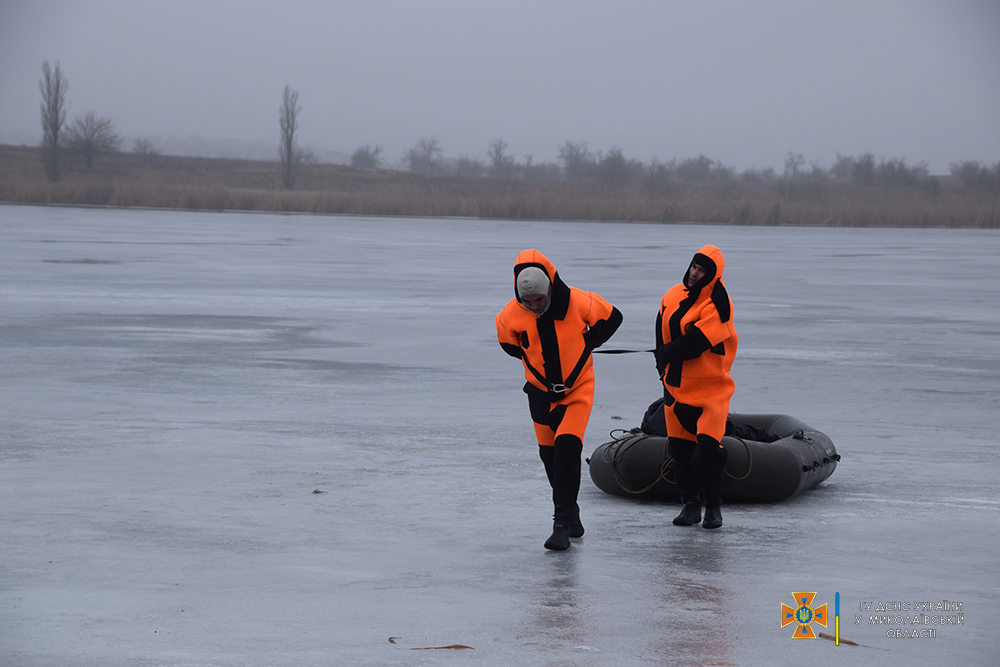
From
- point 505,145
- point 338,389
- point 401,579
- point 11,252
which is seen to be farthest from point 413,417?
point 505,145

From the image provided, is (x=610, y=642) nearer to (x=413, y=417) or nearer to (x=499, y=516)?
(x=499, y=516)

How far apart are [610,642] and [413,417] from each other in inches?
209

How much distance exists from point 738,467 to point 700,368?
0.99 metres

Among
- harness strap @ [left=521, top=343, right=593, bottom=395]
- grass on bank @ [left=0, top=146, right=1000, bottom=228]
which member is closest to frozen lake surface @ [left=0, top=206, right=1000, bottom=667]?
harness strap @ [left=521, top=343, right=593, bottom=395]

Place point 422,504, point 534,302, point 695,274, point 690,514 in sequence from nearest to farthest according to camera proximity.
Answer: point 534,302 < point 695,274 < point 690,514 < point 422,504

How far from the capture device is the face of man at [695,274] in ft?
20.6

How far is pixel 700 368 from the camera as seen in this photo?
20.9 feet

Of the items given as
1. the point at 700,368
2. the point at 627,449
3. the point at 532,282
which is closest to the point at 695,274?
the point at 700,368

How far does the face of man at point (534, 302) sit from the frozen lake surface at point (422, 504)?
3.83 ft

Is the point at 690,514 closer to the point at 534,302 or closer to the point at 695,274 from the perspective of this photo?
the point at 695,274

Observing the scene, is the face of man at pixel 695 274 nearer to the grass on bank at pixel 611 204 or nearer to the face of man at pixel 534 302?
the face of man at pixel 534 302

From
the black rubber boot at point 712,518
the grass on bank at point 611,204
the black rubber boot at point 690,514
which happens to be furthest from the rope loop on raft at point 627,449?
the grass on bank at point 611,204

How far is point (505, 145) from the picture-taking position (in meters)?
125

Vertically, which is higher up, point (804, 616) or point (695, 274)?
point (695, 274)
